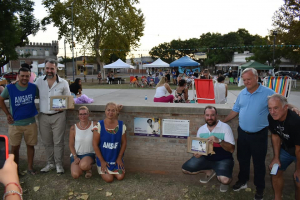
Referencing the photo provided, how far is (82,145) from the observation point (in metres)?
4.23

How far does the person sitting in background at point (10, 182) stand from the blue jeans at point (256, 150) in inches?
123

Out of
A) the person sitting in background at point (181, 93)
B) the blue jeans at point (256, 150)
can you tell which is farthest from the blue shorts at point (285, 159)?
the person sitting in background at point (181, 93)

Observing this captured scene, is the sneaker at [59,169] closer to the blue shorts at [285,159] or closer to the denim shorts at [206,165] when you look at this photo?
the denim shorts at [206,165]

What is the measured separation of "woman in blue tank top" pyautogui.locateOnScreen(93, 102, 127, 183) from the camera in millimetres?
4023

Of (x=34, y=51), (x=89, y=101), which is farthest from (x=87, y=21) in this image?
(x=34, y=51)

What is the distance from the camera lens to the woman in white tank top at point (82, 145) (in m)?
4.16

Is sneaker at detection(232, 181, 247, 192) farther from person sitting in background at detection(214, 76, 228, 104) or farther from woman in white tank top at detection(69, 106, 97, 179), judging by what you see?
person sitting in background at detection(214, 76, 228, 104)

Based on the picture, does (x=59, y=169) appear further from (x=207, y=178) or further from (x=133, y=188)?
(x=207, y=178)

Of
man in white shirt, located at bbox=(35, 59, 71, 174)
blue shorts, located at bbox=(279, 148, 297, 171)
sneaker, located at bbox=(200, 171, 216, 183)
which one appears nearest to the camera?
blue shorts, located at bbox=(279, 148, 297, 171)

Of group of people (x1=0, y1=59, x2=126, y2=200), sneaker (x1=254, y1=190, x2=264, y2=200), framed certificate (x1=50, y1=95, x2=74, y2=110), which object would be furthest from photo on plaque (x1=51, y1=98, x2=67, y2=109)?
sneaker (x1=254, y1=190, x2=264, y2=200)

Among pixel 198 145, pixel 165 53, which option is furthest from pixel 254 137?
pixel 165 53

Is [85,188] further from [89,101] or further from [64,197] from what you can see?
[89,101]

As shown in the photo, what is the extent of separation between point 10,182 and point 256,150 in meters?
3.25

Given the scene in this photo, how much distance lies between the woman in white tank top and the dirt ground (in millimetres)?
279
